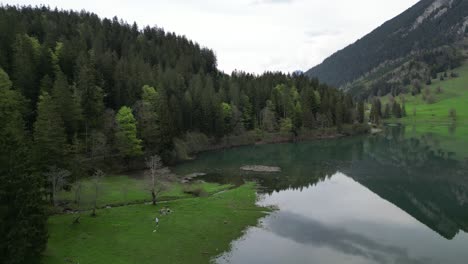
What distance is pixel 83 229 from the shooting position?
4466 centimetres

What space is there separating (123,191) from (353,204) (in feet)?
134

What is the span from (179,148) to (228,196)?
43.2m

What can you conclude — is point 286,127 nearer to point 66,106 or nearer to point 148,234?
point 66,106

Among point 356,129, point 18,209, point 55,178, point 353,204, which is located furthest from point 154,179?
point 356,129

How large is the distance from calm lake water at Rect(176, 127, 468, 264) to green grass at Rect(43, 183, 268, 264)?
3036 mm

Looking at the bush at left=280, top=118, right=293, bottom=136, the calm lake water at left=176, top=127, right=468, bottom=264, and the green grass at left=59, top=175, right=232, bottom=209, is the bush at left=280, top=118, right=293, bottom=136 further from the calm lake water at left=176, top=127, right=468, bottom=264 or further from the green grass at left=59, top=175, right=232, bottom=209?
the green grass at left=59, top=175, right=232, bottom=209

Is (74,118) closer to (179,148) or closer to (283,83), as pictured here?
(179,148)

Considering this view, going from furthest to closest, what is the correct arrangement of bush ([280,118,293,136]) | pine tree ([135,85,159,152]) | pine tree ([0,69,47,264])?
bush ([280,118,293,136]) → pine tree ([135,85,159,152]) → pine tree ([0,69,47,264])

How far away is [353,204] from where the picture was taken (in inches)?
2643

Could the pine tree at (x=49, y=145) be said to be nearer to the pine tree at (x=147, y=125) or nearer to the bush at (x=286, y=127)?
the pine tree at (x=147, y=125)

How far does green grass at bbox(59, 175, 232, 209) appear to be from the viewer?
2269 inches

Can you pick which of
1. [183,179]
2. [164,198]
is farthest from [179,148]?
[164,198]

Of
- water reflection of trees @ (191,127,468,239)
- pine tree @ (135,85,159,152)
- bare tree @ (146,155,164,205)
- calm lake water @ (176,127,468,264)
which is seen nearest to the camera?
calm lake water @ (176,127,468,264)

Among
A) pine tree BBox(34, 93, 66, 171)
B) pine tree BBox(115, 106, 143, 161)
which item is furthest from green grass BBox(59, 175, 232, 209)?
pine tree BBox(115, 106, 143, 161)
